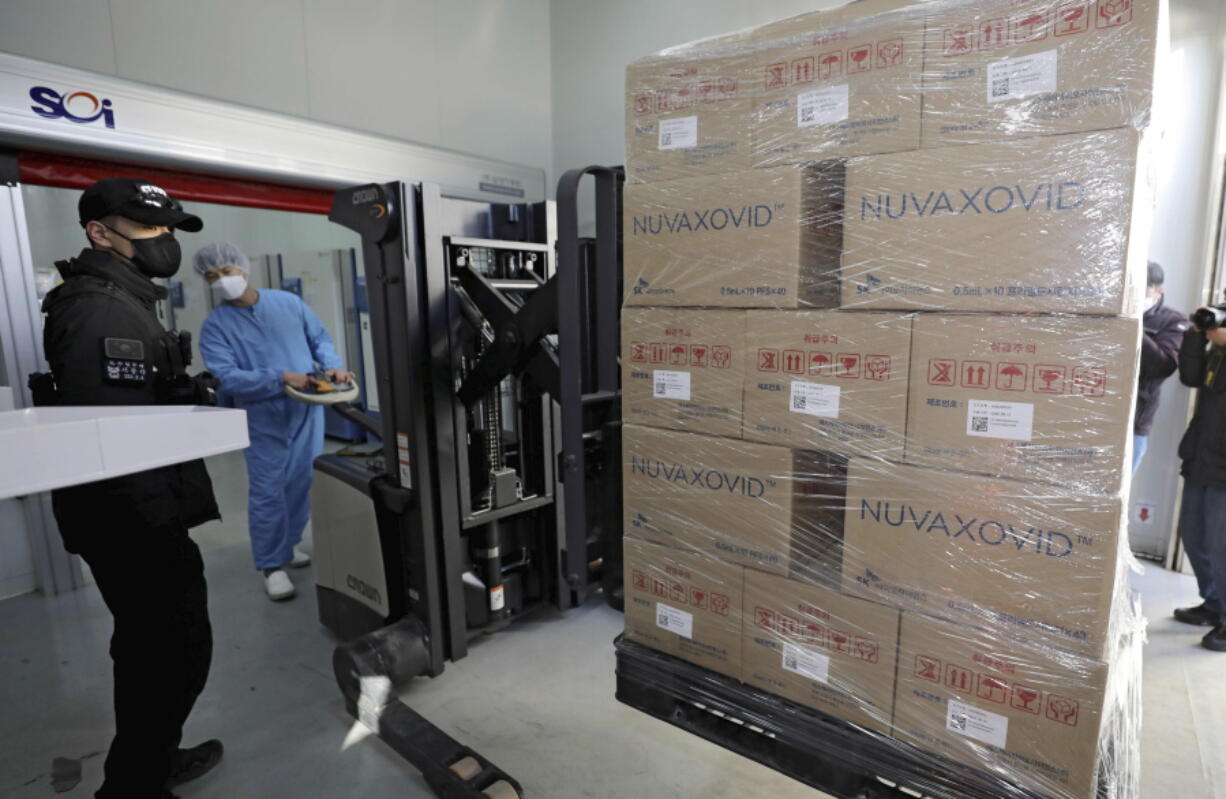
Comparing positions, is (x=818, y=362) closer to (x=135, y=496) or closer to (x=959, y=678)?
(x=959, y=678)

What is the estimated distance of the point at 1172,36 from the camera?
3.70 meters

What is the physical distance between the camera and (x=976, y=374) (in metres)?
1.19

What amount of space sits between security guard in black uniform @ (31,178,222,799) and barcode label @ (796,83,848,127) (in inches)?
76.9

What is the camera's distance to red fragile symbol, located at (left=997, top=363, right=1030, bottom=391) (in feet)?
3.78

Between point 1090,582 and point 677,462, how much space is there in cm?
82

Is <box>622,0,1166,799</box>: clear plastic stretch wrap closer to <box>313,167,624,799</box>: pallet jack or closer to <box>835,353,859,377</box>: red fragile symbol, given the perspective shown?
<box>835,353,859,377</box>: red fragile symbol

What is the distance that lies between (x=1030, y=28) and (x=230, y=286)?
375 cm

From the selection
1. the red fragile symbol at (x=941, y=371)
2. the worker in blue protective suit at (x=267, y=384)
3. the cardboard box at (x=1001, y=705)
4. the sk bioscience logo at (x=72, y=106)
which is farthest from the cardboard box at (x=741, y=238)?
the sk bioscience logo at (x=72, y=106)

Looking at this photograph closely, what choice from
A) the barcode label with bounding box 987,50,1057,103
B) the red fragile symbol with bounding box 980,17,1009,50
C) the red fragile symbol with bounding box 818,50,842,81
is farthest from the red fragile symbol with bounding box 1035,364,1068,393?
the red fragile symbol with bounding box 818,50,842,81

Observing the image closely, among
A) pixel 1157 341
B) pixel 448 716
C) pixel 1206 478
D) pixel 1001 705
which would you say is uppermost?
pixel 1157 341

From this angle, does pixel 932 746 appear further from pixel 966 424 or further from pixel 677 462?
pixel 677 462

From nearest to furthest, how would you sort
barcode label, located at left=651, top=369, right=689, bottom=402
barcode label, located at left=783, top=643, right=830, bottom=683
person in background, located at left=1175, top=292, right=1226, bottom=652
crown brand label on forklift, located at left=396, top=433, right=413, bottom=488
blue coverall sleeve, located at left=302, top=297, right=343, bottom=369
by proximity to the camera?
barcode label, located at left=783, top=643, right=830, bottom=683 < barcode label, located at left=651, top=369, right=689, bottom=402 < crown brand label on forklift, located at left=396, top=433, right=413, bottom=488 < person in background, located at left=1175, top=292, right=1226, bottom=652 < blue coverall sleeve, located at left=302, top=297, right=343, bottom=369

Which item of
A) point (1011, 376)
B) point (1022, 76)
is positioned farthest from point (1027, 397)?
point (1022, 76)

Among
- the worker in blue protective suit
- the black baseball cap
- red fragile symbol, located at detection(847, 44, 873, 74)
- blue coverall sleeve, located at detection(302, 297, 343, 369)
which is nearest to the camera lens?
red fragile symbol, located at detection(847, 44, 873, 74)
